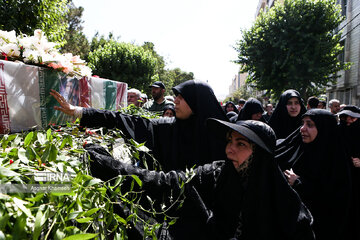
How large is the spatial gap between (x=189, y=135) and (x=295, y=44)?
49.0 ft

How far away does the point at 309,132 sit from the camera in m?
3.02

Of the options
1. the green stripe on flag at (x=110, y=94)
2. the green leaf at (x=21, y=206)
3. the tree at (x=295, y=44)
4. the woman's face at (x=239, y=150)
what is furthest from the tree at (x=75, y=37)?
the green leaf at (x=21, y=206)

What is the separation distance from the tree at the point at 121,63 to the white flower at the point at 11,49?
1301cm

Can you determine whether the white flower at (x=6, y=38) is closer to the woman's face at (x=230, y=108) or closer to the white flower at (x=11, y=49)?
the white flower at (x=11, y=49)

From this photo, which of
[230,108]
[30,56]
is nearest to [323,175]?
[30,56]

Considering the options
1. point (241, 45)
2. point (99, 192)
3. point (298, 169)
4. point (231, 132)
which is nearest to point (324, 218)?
point (298, 169)

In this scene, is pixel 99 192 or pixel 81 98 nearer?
pixel 99 192

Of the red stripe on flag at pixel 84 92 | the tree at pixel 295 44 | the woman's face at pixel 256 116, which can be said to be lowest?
the woman's face at pixel 256 116

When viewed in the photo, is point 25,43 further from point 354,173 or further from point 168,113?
point 354,173

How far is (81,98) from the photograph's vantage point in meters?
2.47

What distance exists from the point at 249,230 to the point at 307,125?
1833mm

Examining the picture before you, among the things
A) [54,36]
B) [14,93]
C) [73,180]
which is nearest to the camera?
[73,180]

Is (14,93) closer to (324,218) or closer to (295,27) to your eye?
(324,218)

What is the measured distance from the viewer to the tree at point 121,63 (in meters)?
14.7
